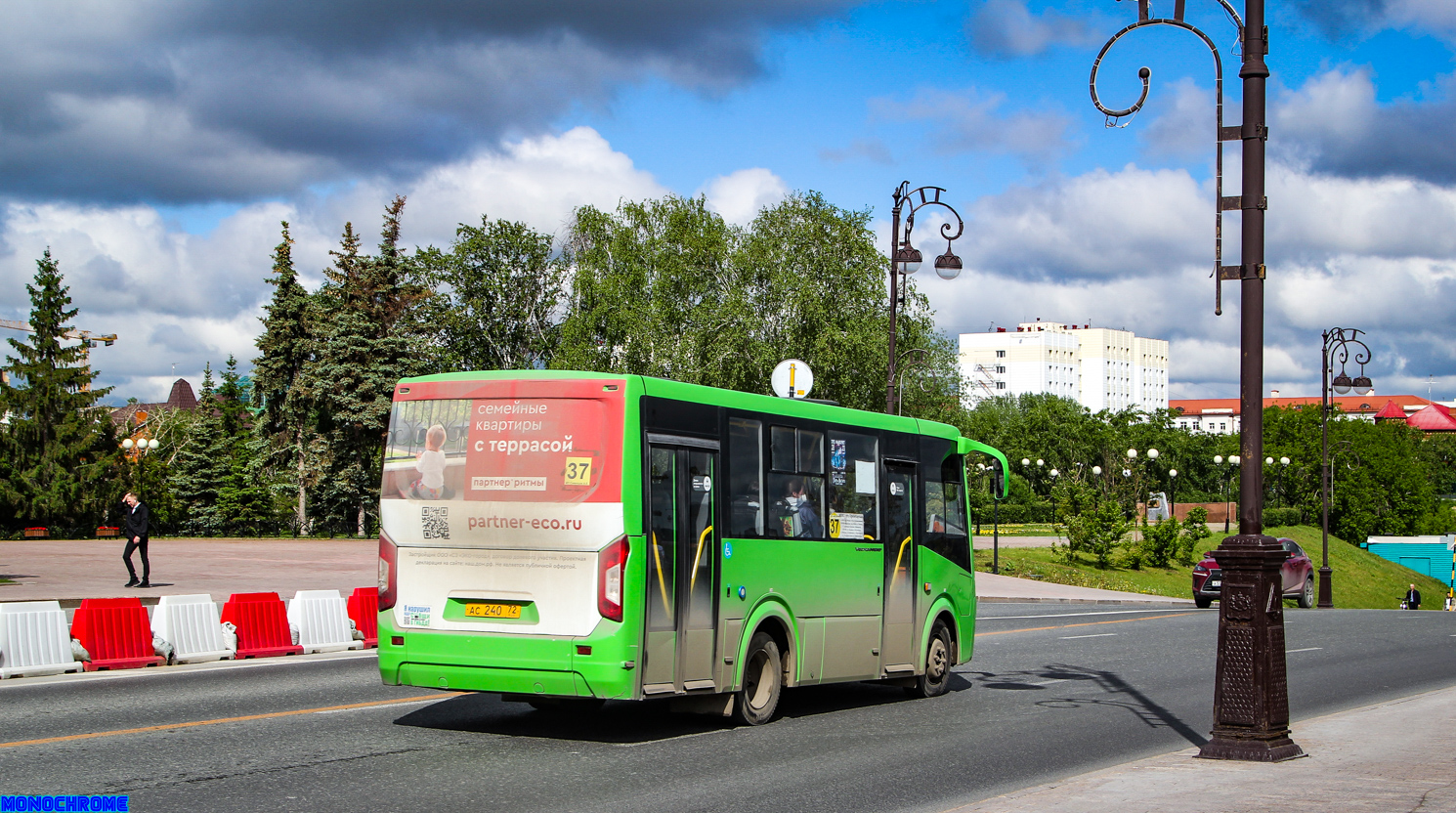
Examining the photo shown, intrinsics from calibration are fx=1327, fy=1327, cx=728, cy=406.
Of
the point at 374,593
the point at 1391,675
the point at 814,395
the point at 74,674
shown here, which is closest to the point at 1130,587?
the point at 814,395

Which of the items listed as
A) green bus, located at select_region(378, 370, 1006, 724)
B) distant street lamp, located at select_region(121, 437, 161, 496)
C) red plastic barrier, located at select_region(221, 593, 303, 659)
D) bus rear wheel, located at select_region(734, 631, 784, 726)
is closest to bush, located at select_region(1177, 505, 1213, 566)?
red plastic barrier, located at select_region(221, 593, 303, 659)

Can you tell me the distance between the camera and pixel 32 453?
205ft

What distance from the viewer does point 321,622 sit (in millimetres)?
17406

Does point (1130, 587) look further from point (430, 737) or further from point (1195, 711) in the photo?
point (430, 737)

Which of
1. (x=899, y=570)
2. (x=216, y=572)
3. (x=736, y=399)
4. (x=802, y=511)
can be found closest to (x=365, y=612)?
(x=899, y=570)

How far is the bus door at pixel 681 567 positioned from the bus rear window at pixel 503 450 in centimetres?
47

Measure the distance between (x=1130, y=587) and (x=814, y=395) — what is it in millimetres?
16478

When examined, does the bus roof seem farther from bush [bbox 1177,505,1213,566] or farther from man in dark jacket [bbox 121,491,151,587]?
bush [bbox 1177,505,1213,566]

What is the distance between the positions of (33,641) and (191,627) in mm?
→ 1930

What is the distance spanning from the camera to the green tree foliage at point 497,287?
230 ft

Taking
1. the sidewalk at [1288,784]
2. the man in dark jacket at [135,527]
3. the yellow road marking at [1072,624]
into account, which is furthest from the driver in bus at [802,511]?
the man in dark jacket at [135,527]

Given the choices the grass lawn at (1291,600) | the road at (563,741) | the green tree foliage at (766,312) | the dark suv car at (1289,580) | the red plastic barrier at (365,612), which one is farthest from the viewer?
the green tree foliage at (766,312)

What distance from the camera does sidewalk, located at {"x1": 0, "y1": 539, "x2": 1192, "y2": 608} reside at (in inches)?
1021

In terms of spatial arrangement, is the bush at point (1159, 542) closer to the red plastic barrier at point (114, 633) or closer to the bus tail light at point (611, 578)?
the red plastic barrier at point (114, 633)
